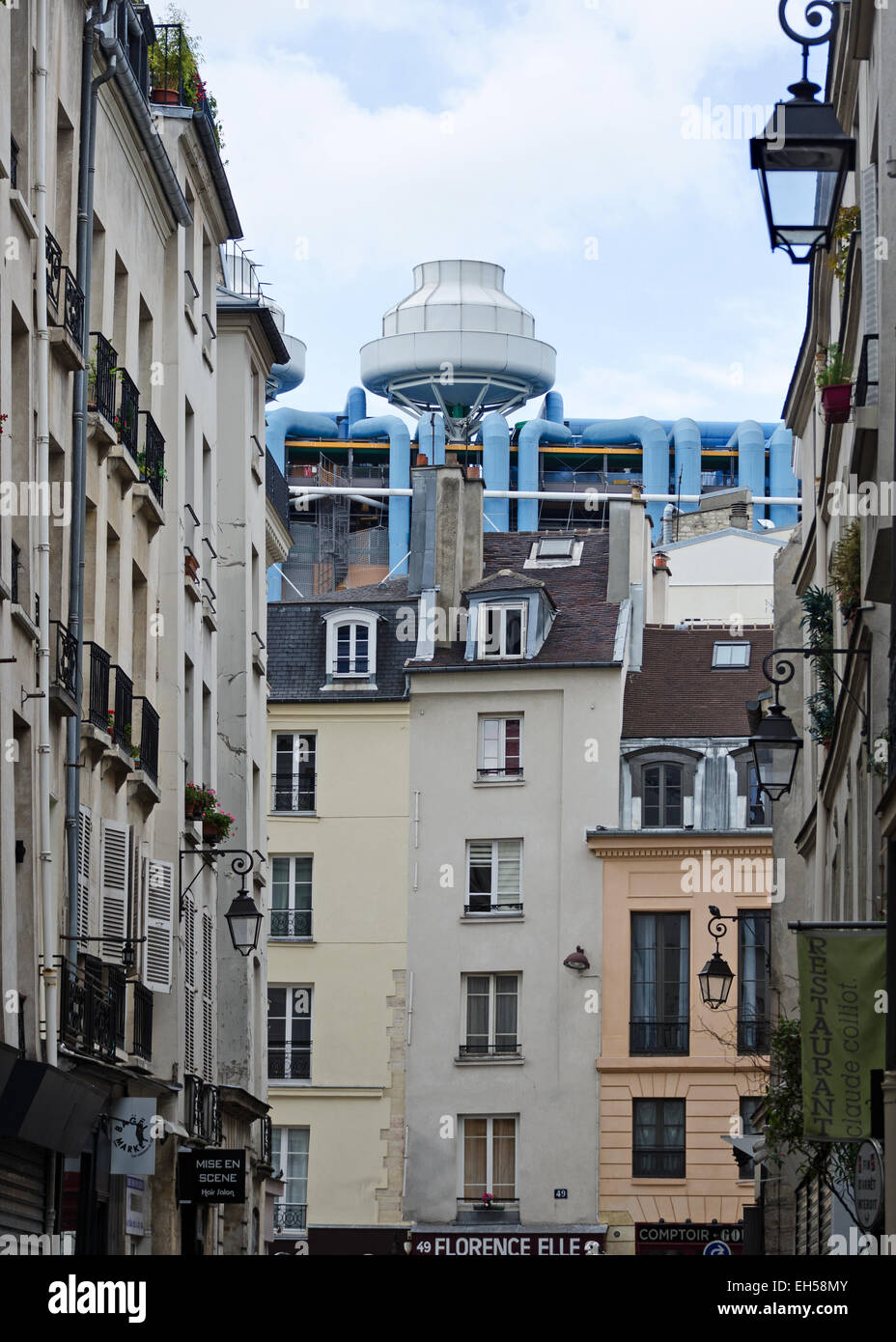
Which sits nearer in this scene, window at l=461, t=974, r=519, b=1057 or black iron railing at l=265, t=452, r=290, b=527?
black iron railing at l=265, t=452, r=290, b=527

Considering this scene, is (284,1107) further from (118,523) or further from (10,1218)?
(10,1218)

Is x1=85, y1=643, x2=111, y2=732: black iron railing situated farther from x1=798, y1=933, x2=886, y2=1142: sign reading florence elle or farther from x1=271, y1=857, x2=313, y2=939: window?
x1=271, y1=857, x2=313, y2=939: window

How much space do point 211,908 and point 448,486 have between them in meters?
19.0

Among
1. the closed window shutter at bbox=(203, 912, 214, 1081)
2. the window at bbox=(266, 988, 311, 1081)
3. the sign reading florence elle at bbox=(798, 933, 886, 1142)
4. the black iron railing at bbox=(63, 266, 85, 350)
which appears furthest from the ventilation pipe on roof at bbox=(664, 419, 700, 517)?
the sign reading florence elle at bbox=(798, 933, 886, 1142)

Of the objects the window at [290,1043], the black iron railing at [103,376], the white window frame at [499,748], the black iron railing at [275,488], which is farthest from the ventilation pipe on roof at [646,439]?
the black iron railing at [103,376]

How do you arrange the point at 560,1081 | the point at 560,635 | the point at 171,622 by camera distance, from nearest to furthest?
1. the point at 171,622
2. the point at 560,1081
3. the point at 560,635

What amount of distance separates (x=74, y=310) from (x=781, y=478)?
6521 centimetres

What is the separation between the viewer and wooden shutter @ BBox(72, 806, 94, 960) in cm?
2192

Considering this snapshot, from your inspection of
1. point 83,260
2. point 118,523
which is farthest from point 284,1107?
point 83,260

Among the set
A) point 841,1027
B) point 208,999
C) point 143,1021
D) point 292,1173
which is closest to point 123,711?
point 143,1021

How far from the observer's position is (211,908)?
31.9 m

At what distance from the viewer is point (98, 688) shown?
23406 mm

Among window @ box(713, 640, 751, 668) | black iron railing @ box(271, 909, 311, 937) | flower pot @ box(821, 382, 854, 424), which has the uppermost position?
window @ box(713, 640, 751, 668)

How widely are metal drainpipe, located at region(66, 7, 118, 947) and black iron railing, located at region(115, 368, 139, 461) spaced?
1631 millimetres
